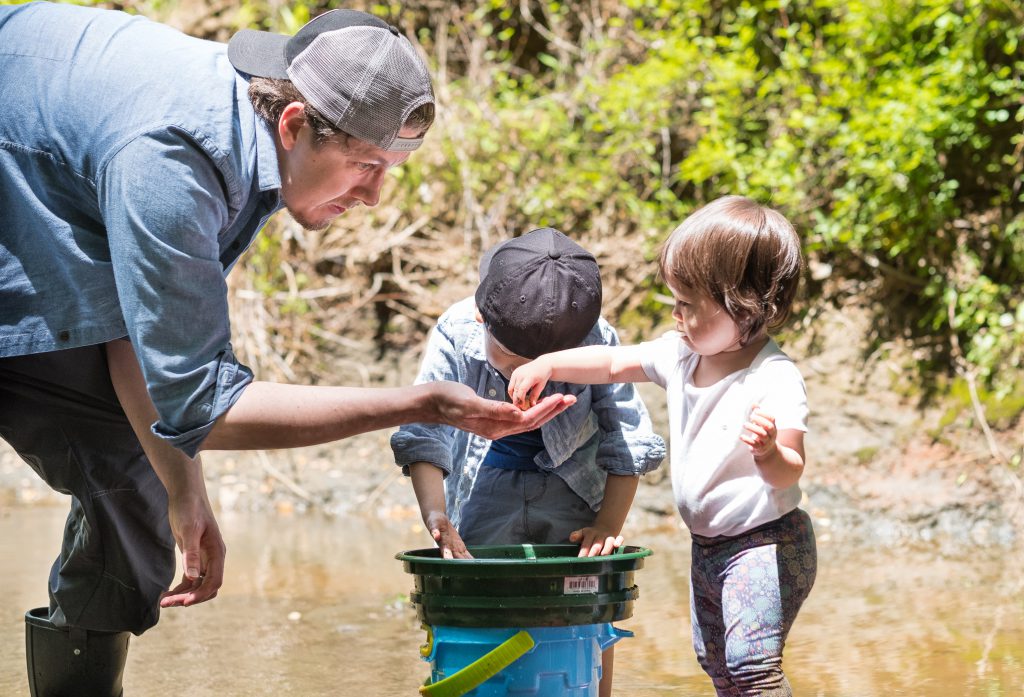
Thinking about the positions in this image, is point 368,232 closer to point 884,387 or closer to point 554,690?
point 884,387

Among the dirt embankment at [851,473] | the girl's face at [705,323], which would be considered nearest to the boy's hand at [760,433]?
the girl's face at [705,323]

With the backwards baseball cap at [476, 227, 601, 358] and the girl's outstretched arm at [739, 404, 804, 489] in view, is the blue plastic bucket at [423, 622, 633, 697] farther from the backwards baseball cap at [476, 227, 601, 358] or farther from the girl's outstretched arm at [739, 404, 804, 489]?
the backwards baseball cap at [476, 227, 601, 358]

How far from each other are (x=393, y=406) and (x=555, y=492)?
1000 mm

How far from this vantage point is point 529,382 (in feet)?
8.59

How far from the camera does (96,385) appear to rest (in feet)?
8.55

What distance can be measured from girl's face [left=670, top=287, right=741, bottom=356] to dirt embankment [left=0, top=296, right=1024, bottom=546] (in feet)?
9.60

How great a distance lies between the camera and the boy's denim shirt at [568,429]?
2900 millimetres

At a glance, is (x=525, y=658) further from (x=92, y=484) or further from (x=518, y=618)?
(x=92, y=484)

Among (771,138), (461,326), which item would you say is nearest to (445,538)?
(461,326)

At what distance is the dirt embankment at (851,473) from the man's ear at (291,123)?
3789mm

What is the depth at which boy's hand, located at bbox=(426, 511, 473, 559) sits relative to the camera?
2.56 metres

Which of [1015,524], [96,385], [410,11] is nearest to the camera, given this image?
[96,385]

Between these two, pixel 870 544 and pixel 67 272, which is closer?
pixel 67 272

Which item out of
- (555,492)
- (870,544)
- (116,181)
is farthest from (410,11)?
(116,181)
